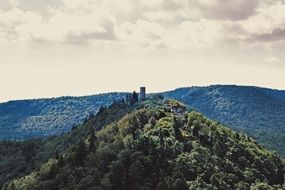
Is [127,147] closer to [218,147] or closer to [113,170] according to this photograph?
[113,170]

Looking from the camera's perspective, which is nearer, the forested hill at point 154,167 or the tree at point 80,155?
the forested hill at point 154,167

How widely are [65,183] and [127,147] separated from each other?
83.4 feet

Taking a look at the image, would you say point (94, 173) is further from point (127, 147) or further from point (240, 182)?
point (240, 182)

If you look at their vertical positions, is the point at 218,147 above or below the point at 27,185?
above

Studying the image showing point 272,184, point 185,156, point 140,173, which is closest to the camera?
point 140,173

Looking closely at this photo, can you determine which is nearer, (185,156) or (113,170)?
(113,170)

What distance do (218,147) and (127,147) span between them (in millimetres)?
37319

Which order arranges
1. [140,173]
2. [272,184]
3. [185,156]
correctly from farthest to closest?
1. [272,184]
2. [185,156]
3. [140,173]

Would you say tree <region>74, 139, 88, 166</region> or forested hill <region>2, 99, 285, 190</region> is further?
tree <region>74, 139, 88, 166</region>

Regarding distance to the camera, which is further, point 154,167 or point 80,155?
point 80,155

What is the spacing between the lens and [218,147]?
19750 centimetres

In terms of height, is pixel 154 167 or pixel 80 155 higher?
pixel 80 155

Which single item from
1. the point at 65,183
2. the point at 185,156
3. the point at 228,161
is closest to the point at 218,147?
the point at 228,161

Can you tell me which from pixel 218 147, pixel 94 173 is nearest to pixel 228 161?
pixel 218 147
